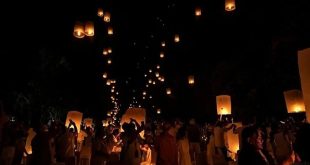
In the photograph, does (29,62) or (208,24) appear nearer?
(29,62)

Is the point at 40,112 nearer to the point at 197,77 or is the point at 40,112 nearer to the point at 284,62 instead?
the point at 197,77

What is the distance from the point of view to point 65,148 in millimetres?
Result: 8914

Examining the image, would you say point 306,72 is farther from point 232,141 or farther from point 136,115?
point 136,115

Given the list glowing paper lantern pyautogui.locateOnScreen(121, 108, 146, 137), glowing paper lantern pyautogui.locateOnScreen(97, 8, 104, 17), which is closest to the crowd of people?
glowing paper lantern pyautogui.locateOnScreen(121, 108, 146, 137)

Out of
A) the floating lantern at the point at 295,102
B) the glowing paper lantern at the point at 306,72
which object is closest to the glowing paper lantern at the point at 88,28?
the floating lantern at the point at 295,102

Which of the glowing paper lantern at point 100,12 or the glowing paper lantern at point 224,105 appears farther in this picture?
the glowing paper lantern at point 100,12

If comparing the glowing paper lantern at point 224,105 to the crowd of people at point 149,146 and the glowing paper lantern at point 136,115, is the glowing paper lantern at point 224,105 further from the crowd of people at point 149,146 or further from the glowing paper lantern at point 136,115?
the glowing paper lantern at point 136,115

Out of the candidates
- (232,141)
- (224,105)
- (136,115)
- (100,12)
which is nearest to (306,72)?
(232,141)

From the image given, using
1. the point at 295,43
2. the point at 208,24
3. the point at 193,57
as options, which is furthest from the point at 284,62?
the point at 193,57

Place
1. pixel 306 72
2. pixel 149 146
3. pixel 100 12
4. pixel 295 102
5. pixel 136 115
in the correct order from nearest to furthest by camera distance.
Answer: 1. pixel 306 72
2. pixel 295 102
3. pixel 149 146
4. pixel 136 115
5. pixel 100 12

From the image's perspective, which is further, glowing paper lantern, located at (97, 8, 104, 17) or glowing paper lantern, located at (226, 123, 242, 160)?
glowing paper lantern, located at (97, 8, 104, 17)

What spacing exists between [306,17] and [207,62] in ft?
31.4

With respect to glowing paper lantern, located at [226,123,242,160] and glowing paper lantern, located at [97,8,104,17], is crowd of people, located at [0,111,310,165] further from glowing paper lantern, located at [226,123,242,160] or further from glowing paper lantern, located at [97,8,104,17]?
glowing paper lantern, located at [97,8,104,17]

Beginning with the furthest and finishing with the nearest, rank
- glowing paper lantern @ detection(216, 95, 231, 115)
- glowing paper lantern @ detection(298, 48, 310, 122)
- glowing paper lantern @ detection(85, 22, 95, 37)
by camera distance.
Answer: glowing paper lantern @ detection(216, 95, 231, 115) < glowing paper lantern @ detection(85, 22, 95, 37) < glowing paper lantern @ detection(298, 48, 310, 122)
